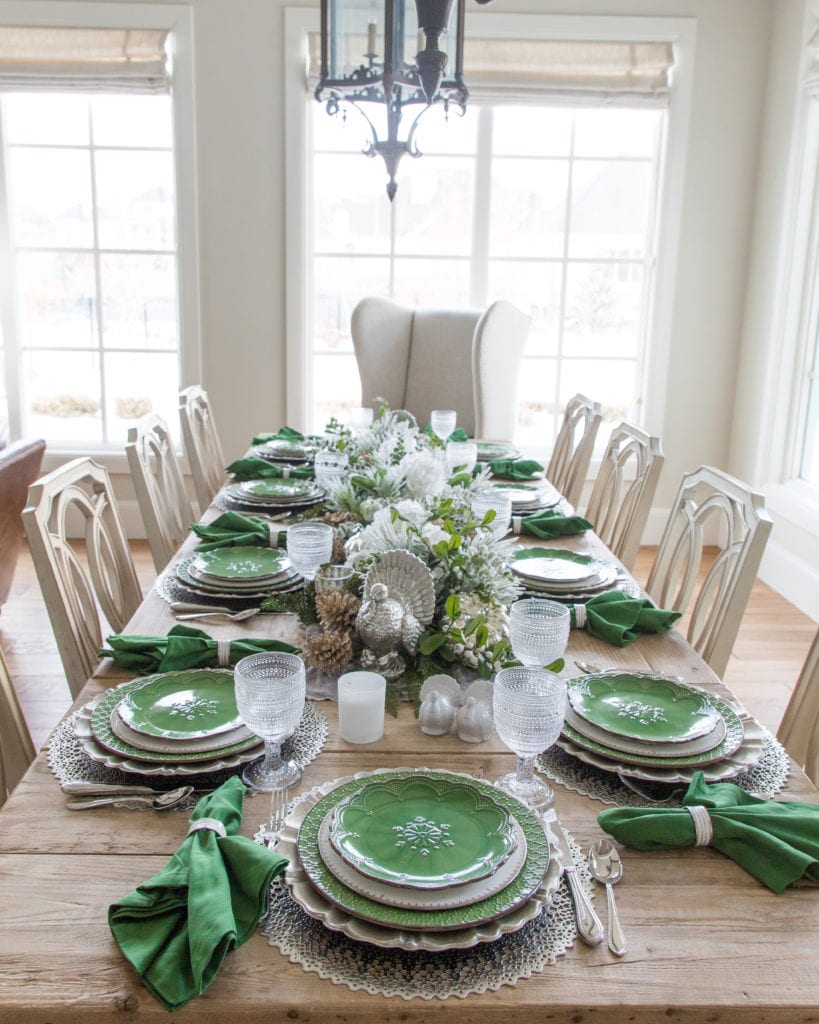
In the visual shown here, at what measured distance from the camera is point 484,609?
4.72ft

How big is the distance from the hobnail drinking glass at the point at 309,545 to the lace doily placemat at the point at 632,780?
25.2 inches

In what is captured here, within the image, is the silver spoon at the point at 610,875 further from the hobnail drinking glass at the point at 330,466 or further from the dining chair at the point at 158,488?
the dining chair at the point at 158,488

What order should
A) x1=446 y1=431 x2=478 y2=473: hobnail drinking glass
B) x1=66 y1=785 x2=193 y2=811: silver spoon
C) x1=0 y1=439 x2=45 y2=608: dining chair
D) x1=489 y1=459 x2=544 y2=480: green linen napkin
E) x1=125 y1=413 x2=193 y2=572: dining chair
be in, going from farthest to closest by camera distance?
x1=0 y1=439 x2=45 y2=608: dining chair, x1=489 y1=459 x2=544 y2=480: green linen napkin, x1=446 y1=431 x2=478 y2=473: hobnail drinking glass, x1=125 y1=413 x2=193 y2=572: dining chair, x1=66 y1=785 x2=193 y2=811: silver spoon

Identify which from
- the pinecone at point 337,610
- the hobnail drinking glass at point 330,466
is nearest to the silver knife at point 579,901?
the pinecone at point 337,610

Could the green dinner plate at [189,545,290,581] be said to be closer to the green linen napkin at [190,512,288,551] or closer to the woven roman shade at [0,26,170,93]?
the green linen napkin at [190,512,288,551]

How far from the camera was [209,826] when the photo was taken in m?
0.98

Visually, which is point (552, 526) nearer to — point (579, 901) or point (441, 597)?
point (441, 597)

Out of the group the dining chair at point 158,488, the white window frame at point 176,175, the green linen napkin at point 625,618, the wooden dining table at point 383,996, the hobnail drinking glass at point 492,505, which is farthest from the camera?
the white window frame at point 176,175

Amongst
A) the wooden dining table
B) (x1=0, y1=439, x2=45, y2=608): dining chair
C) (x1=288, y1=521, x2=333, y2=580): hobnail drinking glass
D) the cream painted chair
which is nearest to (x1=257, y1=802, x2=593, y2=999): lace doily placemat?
the wooden dining table

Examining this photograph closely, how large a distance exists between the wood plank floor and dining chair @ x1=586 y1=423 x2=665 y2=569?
0.80 metres

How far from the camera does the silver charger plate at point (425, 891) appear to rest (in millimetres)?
892

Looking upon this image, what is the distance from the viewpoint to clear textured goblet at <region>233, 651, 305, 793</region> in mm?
1118

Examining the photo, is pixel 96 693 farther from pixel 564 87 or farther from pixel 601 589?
pixel 564 87

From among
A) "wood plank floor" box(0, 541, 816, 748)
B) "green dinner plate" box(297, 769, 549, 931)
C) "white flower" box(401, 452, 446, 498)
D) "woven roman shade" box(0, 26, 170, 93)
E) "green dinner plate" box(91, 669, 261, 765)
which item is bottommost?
"wood plank floor" box(0, 541, 816, 748)
